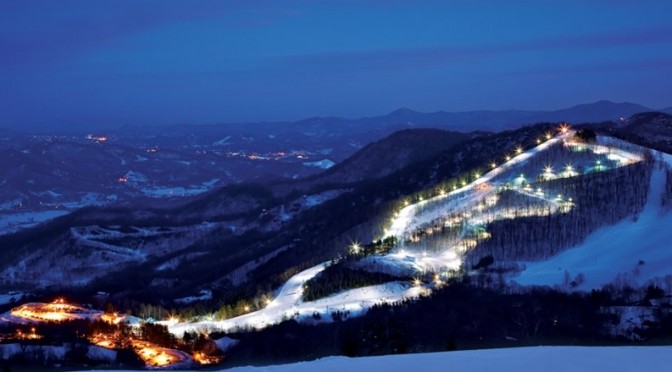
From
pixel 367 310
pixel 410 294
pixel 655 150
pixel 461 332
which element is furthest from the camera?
pixel 655 150

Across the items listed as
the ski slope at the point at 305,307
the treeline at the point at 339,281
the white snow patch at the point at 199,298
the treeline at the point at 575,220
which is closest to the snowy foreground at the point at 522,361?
the ski slope at the point at 305,307

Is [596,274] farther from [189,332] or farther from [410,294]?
[189,332]

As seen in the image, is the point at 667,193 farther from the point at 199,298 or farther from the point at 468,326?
the point at 199,298

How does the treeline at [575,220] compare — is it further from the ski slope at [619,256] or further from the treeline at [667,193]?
the treeline at [667,193]

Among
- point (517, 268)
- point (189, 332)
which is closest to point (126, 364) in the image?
point (189, 332)

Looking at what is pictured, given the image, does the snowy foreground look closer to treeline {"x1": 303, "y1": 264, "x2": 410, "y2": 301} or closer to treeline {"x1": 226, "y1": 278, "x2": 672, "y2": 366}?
treeline {"x1": 226, "y1": 278, "x2": 672, "y2": 366}
